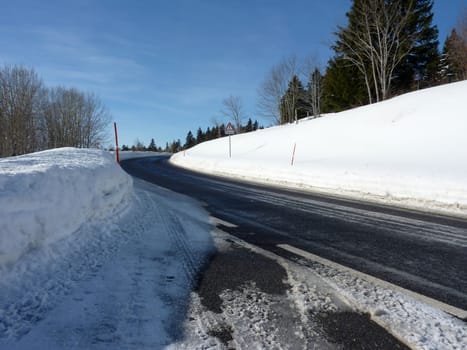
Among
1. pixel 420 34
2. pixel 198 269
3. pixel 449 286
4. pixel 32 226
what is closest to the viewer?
pixel 449 286

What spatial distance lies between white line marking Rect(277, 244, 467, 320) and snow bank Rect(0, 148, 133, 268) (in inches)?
124

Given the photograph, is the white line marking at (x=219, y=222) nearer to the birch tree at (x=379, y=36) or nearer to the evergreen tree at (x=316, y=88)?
the birch tree at (x=379, y=36)

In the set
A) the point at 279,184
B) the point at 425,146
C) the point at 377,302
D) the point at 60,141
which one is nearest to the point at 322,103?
the point at 425,146

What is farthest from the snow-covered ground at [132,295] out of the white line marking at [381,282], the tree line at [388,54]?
the tree line at [388,54]

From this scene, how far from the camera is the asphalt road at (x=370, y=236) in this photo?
10.4ft

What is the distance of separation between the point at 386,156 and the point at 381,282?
1196 centimetres

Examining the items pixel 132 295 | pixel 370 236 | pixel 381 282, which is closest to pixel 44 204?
pixel 132 295

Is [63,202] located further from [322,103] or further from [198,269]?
[322,103]

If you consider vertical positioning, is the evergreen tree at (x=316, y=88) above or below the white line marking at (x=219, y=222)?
above

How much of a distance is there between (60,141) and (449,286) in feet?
178

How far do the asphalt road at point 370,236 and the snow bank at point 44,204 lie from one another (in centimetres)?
248

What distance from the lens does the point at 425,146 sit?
13.1 m

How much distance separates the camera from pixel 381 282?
9.84 feet

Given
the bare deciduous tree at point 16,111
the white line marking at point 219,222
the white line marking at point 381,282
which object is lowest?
the white line marking at point 381,282
